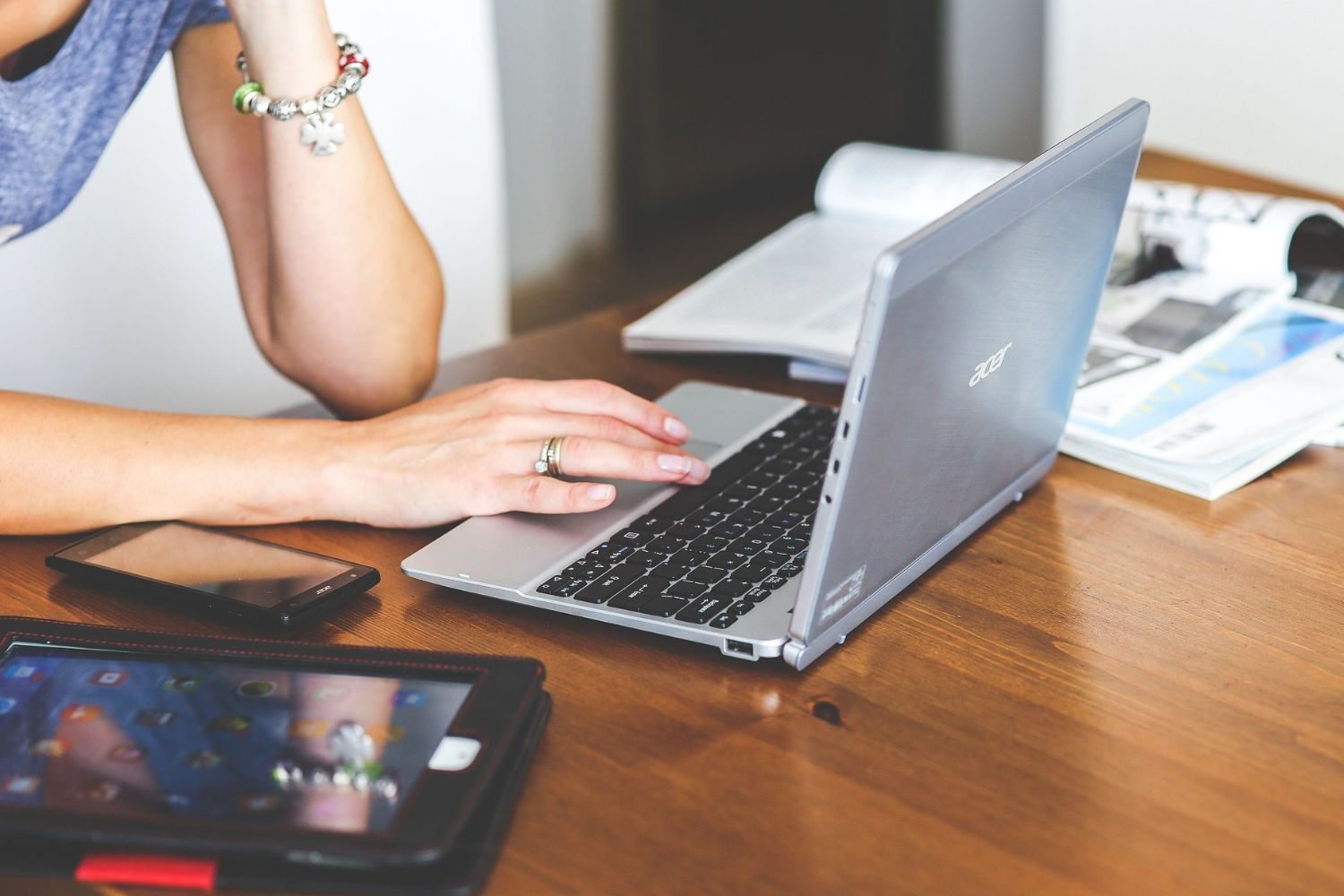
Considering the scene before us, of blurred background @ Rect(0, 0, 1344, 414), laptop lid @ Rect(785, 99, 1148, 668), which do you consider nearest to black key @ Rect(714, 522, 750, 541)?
laptop lid @ Rect(785, 99, 1148, 668)

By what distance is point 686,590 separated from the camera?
0.73 meters

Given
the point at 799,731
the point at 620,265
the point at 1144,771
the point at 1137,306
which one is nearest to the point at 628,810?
the point at 799,731

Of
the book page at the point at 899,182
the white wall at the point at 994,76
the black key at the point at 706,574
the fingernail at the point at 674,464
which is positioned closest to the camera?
the black key at the point at 706,574

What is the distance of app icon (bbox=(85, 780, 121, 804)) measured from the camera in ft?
1.86

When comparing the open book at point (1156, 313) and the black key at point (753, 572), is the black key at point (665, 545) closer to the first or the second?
the black key at point (753, 572)

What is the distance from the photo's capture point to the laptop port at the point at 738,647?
0.68m

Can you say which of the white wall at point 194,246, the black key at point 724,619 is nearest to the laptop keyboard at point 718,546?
the black key at point 724,619

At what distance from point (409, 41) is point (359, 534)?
1.10 m

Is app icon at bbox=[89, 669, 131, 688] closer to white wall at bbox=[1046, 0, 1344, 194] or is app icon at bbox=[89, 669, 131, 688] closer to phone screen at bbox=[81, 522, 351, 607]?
phone screen at bbox=[81, 522, 351, 607]

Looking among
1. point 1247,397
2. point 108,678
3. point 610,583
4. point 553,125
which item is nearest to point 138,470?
point 108,678

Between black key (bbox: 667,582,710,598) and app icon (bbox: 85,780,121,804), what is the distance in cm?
29

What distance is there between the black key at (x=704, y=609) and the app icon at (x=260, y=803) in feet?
0.76

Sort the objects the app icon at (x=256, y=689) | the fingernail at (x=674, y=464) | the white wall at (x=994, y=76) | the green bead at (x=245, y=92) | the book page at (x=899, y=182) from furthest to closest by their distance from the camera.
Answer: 1. the white wall at (x=994, y=76)
2. the book page at (x=899, y=182)
3. the green bead at (x=245, y=92)
4. the fingernail at (x=674, y=464)
5. the app icon at (x=256, y=689)

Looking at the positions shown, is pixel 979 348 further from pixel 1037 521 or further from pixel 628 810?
pixel 628 810
